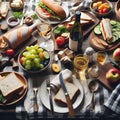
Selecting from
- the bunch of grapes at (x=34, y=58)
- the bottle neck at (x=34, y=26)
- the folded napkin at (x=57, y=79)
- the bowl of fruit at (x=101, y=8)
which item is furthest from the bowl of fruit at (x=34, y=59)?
the bowl of fruit at (x=101, y=8)

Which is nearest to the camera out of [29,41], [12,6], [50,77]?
[50,77]

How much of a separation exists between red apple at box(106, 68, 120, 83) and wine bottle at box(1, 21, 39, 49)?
0.57m

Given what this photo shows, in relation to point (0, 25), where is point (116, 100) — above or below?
below

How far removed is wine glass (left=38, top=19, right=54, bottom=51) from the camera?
190 cm

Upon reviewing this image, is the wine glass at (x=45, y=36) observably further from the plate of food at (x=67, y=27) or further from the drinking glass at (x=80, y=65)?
the drinking glass at (x=80, y=65)

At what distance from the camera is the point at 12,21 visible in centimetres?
205

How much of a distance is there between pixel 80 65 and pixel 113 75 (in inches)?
7.9

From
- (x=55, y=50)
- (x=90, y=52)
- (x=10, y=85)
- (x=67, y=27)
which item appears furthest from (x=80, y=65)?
(x=10, y=85)

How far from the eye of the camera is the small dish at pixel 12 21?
2.02 m

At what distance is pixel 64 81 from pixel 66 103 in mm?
135

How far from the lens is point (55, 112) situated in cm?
157

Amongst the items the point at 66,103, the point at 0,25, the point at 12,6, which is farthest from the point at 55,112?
the point at 12,6

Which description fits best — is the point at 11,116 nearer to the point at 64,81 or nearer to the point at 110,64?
the point at 64,81

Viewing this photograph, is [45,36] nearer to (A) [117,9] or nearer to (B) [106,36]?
(B) [106,36]
